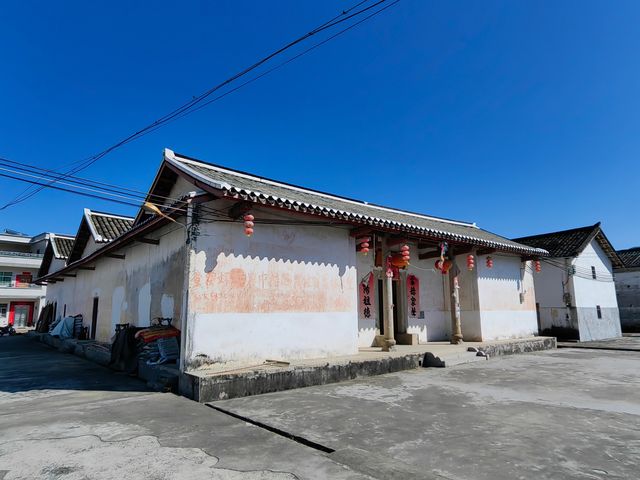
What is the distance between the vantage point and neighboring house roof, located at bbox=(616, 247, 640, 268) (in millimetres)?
24547

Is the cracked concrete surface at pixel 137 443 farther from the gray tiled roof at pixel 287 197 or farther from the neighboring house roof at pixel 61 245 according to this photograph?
the neighboring house roof at pixel 61 245

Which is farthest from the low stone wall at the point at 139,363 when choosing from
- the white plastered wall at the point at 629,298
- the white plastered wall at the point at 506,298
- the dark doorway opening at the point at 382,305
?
the white plastered wall at the point at 629,298

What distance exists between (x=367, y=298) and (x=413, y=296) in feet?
6.72

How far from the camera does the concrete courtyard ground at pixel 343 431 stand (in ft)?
10.9

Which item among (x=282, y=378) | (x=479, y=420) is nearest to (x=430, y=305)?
(x=282, y=378)

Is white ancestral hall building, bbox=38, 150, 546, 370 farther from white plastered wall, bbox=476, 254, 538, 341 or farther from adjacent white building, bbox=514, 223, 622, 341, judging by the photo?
adjacent white building, bbox=514, 223, 622, 341

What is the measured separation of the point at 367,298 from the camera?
35.6ft

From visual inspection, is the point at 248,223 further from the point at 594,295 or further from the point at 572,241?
the point at 594,295

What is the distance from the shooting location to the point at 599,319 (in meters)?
18.7

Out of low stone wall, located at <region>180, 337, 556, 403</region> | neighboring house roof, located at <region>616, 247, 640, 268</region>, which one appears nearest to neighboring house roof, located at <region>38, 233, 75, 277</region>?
low stone wall, located at <region>180, 337, 556, 403</region>

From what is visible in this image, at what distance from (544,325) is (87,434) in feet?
62.5

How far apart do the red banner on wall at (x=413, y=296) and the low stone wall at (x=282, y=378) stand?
9.59 ft

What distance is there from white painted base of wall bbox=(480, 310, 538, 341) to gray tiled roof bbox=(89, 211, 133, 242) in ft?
44.6

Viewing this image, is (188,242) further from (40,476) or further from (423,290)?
(423,290)
